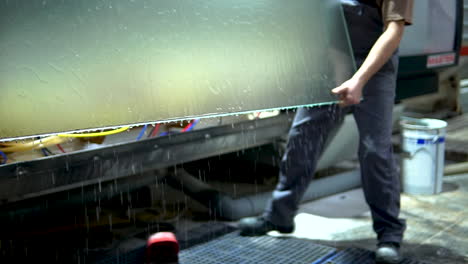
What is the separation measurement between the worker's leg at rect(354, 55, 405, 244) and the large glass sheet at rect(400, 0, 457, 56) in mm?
1382

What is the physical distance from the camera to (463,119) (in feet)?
16.4

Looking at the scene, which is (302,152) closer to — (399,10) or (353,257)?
(353,257)

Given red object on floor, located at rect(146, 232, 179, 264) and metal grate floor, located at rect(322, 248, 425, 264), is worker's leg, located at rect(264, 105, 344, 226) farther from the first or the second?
red object on floor, located at rect(146, 232, 179, 264)

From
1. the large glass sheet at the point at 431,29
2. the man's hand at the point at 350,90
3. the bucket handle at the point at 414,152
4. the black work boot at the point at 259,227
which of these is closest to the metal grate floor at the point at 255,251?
the black work boot at the point at 259,227

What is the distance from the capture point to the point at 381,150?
201 cm

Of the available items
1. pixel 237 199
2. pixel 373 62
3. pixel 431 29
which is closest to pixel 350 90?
pixel 373 62

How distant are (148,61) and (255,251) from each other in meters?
1.17

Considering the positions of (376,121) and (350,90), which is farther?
(376,121)

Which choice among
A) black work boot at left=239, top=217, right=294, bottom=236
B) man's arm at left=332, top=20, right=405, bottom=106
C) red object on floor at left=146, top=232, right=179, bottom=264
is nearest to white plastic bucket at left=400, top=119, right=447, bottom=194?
black work boot at left=239, top=217, right=294, bottom=236

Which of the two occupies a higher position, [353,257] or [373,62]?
[373,62]

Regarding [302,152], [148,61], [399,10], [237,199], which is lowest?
[237,199]

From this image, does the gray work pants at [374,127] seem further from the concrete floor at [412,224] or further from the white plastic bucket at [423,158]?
the white plastic bucket at [423,158]

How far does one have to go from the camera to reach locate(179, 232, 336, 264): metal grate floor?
2062 millimetres

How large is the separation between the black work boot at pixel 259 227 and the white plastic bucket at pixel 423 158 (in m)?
1.13
